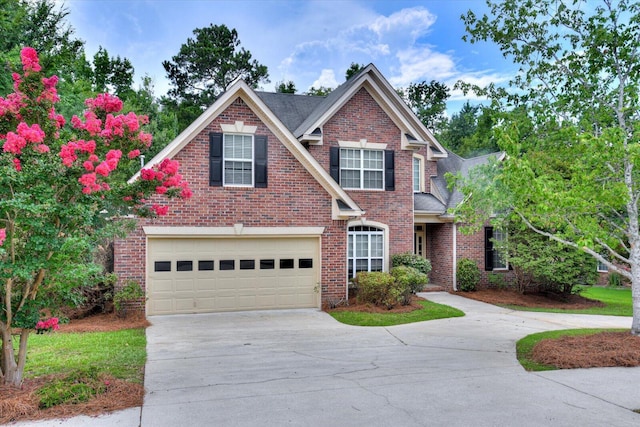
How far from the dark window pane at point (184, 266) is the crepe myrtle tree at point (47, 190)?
5.85 metres

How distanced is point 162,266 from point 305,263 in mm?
4051

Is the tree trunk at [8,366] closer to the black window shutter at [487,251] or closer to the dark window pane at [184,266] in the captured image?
the dark window pane at [184,266]

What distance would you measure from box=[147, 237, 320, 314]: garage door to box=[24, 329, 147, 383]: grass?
6.98 ft

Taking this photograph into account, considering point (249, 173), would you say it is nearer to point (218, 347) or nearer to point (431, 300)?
point (218, 347)

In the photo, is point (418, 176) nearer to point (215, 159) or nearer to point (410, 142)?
point (410, 142)

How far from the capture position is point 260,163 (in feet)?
43.3

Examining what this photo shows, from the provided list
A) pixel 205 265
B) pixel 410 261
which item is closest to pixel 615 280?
pixel 410 261

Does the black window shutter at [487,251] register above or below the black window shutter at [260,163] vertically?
below

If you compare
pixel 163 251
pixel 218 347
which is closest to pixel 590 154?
pixel 218 347

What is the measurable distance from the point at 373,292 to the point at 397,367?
5.77 meters

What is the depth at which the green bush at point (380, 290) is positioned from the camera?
1341cm

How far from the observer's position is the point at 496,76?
1070cm

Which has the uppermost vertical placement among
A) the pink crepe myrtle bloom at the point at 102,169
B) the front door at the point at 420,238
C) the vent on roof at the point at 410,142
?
the vent on roof at the point at 410,142

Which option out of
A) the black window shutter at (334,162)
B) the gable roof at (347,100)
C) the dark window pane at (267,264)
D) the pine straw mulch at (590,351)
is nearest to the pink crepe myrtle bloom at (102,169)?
the pine straw mulch at (590,351)
